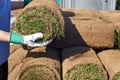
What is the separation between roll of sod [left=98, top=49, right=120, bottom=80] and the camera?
2760mm

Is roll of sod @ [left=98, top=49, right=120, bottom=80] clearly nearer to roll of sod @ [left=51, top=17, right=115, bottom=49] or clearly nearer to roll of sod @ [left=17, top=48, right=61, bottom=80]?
roll of sod @ [left=51, top=17, right=115, bottom=49]

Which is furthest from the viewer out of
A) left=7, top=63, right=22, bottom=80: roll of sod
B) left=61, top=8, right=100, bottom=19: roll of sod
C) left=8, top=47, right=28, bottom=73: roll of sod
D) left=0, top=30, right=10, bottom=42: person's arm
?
left=61, top=8, right=100, bottom=19: roll of sod

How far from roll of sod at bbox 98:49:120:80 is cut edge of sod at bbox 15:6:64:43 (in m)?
0.54

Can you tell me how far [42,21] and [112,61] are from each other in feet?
2.59

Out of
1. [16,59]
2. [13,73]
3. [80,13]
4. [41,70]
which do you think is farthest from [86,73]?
[80,13]

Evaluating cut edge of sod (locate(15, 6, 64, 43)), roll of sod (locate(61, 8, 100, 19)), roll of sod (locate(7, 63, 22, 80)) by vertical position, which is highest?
cut edge of sod (locate(15, 6, 64, 43))

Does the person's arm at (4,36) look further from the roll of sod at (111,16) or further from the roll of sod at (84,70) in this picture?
the roll of sod at (111,16)

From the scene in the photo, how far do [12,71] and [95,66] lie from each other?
115 cm

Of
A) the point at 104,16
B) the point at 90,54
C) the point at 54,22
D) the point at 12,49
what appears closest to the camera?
the point at 54,22

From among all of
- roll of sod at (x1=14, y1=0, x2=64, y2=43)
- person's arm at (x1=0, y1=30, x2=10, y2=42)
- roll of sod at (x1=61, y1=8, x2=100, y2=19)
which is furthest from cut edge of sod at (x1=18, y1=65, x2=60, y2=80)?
roll of sod at (x1=61, y1=8, x2=100, y2=19)

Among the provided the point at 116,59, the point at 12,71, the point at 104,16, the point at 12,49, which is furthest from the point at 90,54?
the point at 104,16

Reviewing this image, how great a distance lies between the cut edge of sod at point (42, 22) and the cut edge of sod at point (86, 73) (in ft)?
1.09

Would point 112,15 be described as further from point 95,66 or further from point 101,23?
point 95,66

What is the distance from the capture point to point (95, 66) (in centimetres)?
270
